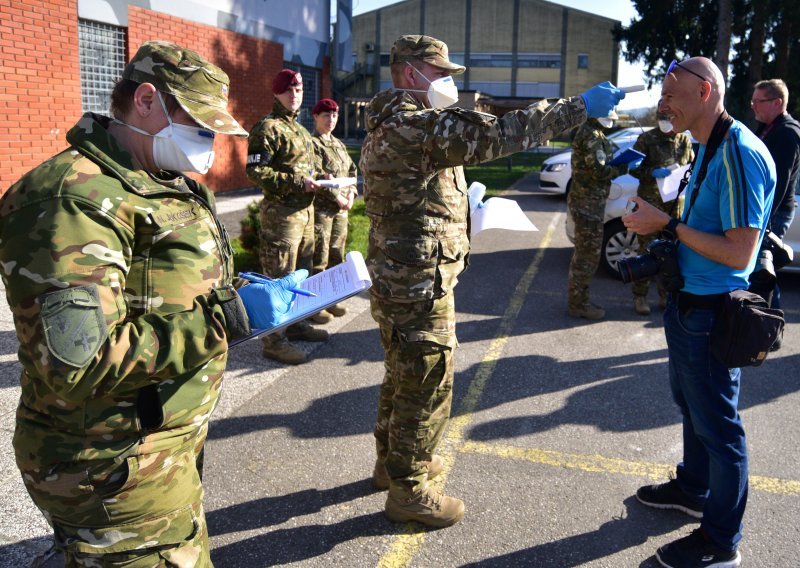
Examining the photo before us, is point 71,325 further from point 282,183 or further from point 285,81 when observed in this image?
point 285,81

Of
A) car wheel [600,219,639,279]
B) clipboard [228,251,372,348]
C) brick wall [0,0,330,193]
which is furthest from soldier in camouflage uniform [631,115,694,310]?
brick wall [0,0,330,193]

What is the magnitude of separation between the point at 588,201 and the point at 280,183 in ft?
10.0

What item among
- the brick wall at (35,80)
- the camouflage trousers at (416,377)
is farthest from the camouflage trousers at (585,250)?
the brick wall at (35,80)

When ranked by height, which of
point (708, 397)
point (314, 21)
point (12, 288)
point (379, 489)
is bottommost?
point (379, 489)

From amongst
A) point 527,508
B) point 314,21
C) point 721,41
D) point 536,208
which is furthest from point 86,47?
point 721,41

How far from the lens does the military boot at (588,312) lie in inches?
261

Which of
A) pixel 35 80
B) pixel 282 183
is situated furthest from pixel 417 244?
pixel 35 80

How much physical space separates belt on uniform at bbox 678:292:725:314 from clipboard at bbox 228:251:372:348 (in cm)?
143

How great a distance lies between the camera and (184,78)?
182 centimetres

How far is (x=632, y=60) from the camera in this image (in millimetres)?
27281

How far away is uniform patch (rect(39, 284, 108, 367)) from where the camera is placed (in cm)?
147

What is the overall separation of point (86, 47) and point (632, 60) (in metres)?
23.1

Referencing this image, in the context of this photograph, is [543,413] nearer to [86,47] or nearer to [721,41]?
[86,47]

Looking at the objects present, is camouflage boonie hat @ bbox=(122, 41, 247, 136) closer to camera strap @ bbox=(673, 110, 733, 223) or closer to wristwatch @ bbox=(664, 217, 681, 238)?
wristwatch @ bbox=(664, 217, 681, 238)
